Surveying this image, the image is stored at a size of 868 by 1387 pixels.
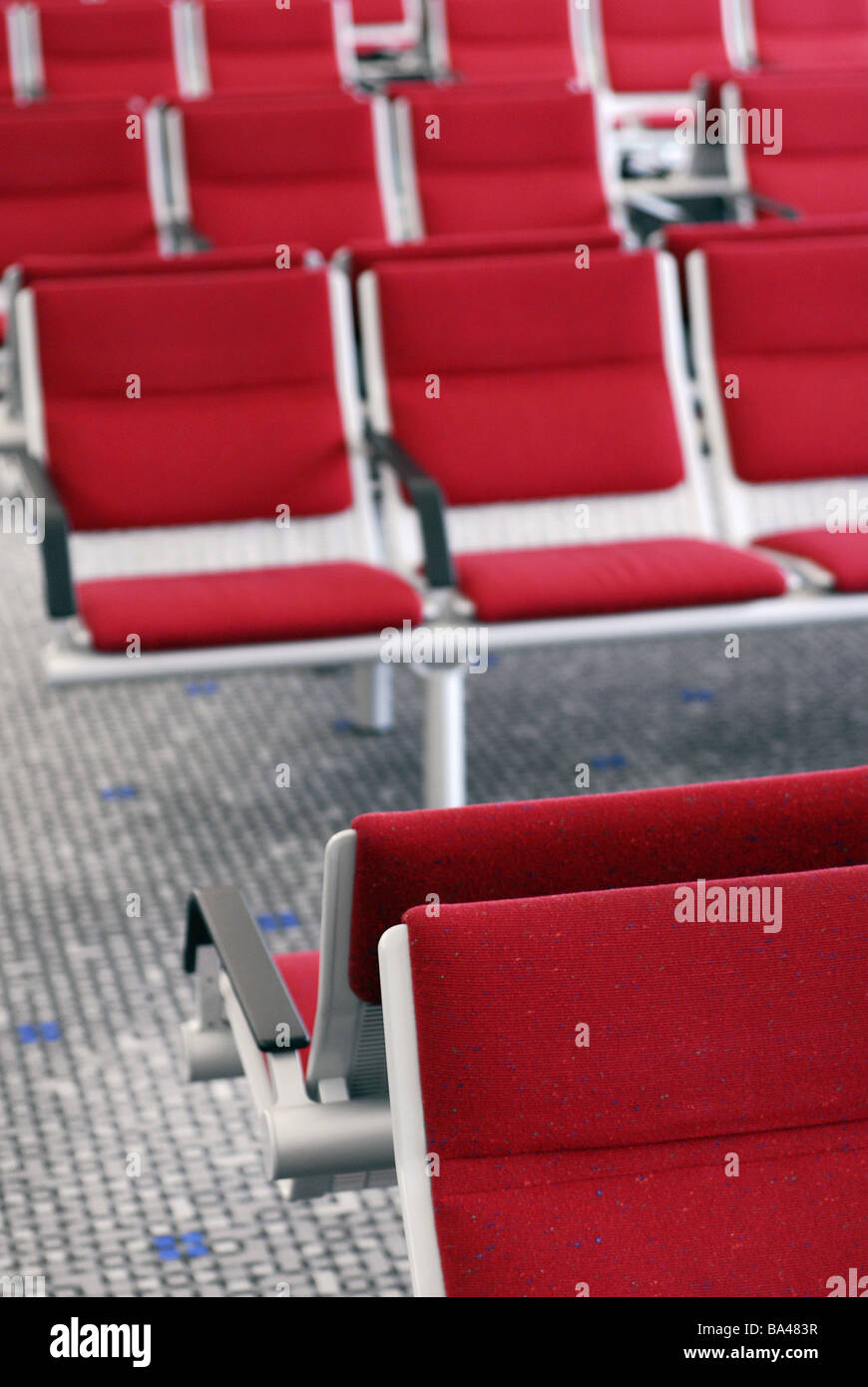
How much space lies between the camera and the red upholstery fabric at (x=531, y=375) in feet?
10.5

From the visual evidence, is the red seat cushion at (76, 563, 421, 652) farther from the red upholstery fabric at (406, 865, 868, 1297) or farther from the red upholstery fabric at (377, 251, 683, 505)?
the red upholstery fabric at (406, 865, 868, 1297)

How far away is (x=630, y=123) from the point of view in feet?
21.8

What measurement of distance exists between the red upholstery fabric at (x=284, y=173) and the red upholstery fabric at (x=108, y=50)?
5.38ft

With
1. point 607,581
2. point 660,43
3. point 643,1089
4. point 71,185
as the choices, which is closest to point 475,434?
point 607,581

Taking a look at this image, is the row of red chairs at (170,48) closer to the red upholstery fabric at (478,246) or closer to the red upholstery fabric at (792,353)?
the red upholstery fabric at (478,246)

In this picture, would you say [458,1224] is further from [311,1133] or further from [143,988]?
[143,988]

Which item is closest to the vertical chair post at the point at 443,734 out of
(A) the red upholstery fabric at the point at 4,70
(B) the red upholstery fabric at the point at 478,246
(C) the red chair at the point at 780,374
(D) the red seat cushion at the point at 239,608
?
(D) the red seat cushion at the point at 239,608

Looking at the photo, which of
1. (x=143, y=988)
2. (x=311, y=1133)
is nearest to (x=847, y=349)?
(x=143, y=988)

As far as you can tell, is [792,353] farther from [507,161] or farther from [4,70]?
[4,70]

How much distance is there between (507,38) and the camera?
21.1 ft

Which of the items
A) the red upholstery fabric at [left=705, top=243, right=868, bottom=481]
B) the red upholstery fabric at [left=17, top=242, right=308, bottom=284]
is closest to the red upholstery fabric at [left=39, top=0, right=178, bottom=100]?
the red upholstery fabric at [left=17, top=242, right=308, bottom=284]

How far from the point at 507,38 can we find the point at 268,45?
889 mm

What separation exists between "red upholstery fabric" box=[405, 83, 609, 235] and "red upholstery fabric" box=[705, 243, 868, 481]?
143 cm

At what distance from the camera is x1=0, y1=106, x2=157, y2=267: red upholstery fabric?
4.32 meters
